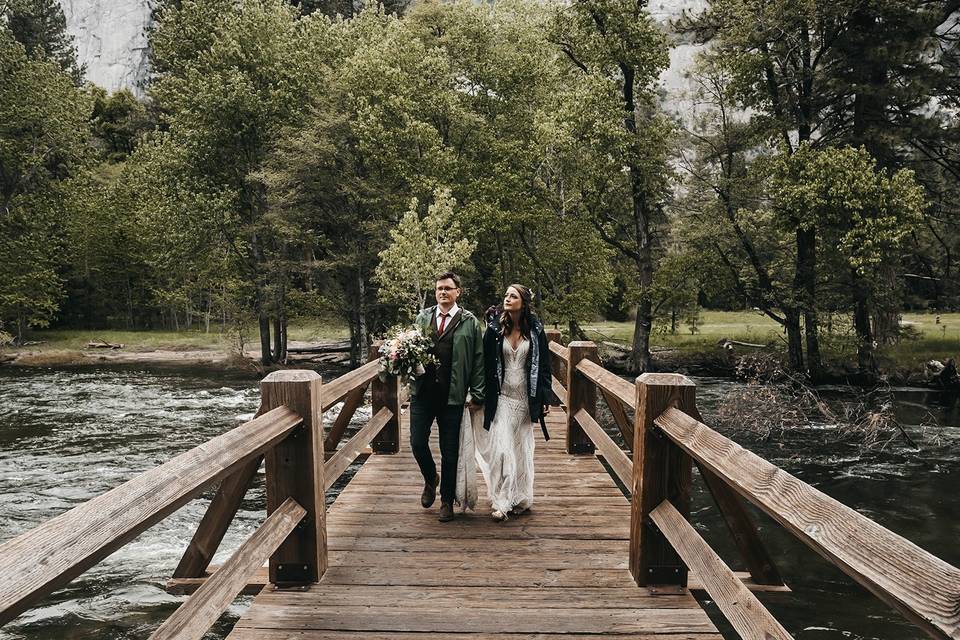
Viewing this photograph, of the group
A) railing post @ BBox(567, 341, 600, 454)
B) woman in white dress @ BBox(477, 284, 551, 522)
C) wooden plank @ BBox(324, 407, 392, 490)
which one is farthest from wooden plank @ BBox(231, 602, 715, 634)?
railing post @ BBox(567, 341, 600, 454)

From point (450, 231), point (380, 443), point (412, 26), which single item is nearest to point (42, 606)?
point (380, 443)

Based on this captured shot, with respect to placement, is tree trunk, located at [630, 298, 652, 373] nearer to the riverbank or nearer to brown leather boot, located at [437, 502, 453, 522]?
the riverbank

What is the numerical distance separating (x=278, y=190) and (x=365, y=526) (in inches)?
940

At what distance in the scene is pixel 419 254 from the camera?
2372 cm

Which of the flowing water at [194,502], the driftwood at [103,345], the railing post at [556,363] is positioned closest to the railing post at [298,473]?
the flowing water at [194,502]

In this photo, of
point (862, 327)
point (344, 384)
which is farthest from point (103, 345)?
point (862, 327)

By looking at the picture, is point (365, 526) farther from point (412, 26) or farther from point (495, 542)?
point (412, 26)

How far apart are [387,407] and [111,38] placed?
Answer: 83.8 m

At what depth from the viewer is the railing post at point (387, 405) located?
23.5ft

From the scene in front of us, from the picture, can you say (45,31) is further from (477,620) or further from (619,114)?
(477,620)

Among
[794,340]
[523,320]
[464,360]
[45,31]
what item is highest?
[45,31]

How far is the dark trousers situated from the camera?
5.02 m

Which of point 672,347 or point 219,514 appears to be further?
point 672,347

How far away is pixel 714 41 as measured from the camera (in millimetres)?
24766
